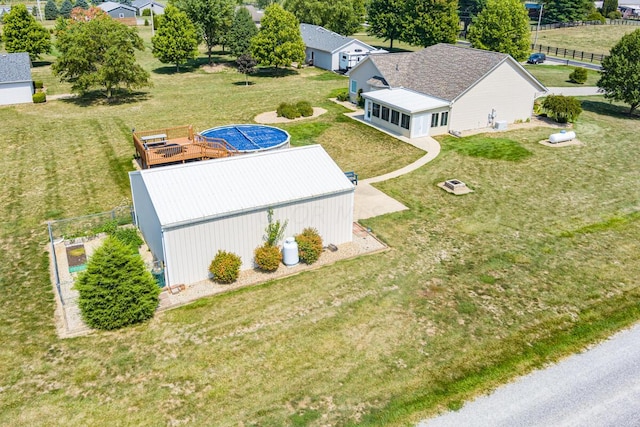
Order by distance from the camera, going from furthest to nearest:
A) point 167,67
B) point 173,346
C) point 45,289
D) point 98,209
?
1. point 167,67
2. point 98,209
3. point 45,289
4. point 173,346

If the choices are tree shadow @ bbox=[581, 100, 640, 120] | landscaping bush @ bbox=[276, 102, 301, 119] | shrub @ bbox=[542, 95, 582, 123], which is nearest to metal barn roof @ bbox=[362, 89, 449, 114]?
landscaping bush @ bbox=[276, 102, 301, 119]

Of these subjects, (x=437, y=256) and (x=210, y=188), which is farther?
(x=437, y=256)

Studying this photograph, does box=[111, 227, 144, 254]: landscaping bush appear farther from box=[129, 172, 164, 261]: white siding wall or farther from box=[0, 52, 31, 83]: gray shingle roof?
box=[0, 52, 31, 83]: gray shingle roof

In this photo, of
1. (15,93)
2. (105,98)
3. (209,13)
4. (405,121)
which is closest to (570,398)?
(405,121)

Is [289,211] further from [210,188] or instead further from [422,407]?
[422,407]

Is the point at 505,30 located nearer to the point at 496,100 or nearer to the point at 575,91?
the point at 575,91

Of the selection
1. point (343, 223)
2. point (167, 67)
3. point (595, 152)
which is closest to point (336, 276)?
point (343, 223)
